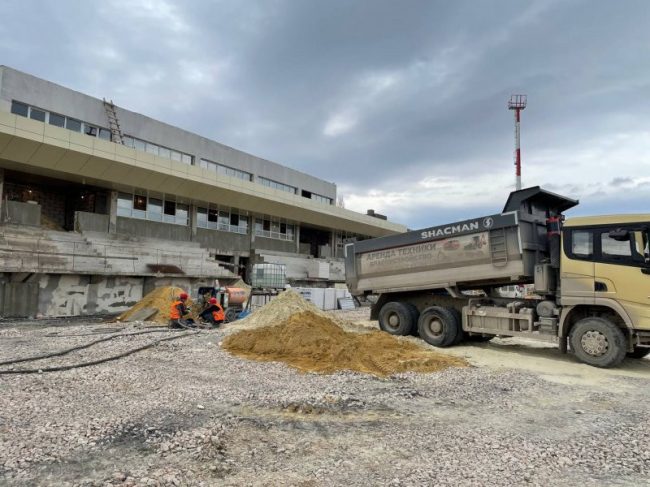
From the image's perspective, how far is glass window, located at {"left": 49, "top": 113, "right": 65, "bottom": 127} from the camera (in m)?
25.0

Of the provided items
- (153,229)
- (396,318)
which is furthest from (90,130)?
(396,318)

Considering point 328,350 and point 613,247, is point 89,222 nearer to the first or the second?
point 328,350

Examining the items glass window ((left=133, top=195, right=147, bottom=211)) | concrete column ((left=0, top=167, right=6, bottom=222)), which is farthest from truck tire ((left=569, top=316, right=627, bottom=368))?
glass window ((left=133, top=195, right=147, bottom=211))

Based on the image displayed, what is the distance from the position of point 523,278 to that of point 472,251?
142cm

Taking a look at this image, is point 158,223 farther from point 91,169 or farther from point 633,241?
point 633,241

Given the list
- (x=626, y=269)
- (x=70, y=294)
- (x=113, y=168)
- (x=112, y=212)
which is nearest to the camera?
(x=626, y=269)

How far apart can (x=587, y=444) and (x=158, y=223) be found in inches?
1117

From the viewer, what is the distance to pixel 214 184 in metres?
29.6

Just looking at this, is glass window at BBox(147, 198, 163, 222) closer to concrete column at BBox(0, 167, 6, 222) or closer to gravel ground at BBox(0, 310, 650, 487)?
concrete column at BBox(0, 167, 6, 222)

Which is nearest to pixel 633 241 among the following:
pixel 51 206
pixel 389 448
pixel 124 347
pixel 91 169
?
pixel 389 448

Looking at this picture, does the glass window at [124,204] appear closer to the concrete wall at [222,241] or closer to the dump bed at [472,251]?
the concrete wall at [222,241]

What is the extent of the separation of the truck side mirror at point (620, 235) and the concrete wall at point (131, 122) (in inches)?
1065

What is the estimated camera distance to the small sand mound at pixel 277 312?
13.1 meters

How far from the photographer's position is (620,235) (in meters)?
9.05
